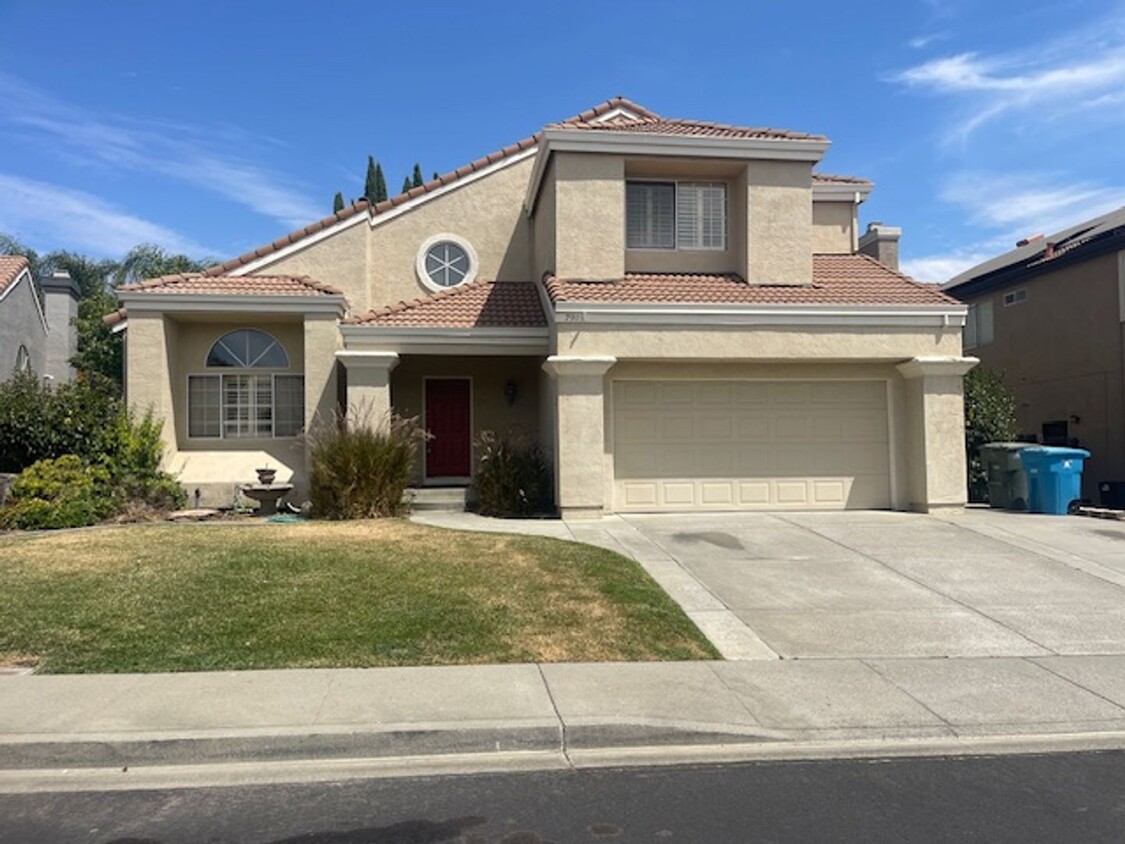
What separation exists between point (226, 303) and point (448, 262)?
4788 mm

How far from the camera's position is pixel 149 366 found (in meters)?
15.9

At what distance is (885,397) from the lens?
1501 cm

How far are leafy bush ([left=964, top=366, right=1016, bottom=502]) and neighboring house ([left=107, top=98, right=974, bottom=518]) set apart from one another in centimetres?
273

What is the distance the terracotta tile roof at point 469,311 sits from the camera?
1570cm

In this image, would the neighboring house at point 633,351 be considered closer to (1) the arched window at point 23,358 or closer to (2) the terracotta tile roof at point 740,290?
(2) the terracotta tile roof at point 740,290

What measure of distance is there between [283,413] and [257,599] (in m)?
9.24

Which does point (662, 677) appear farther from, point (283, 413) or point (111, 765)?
point (283, 413)

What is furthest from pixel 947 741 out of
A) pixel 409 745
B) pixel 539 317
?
pixel 539 317

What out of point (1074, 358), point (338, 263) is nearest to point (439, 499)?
point (338, 263)

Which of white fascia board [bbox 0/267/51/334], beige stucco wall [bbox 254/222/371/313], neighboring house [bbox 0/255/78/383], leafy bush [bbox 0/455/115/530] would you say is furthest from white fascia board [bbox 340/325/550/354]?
white fascia board [bbox 0/267/51/334]

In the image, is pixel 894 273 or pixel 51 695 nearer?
pixel 51 695

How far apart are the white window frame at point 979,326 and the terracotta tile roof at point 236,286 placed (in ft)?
61.2

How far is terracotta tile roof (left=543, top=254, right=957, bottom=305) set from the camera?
46.5 ft

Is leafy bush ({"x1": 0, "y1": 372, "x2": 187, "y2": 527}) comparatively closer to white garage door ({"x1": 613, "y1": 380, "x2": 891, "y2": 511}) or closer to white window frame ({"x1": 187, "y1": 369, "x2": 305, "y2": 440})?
white window frame ({"x1": 187, "y1": 369, "x2": 305, "y2": 440})
